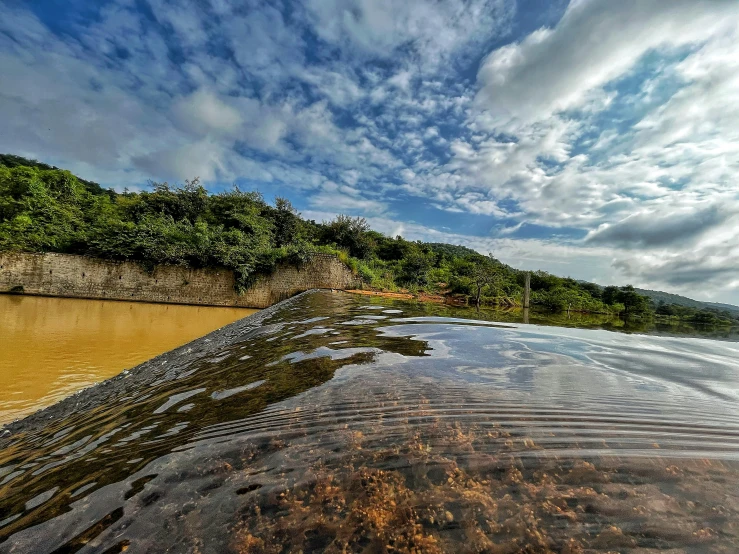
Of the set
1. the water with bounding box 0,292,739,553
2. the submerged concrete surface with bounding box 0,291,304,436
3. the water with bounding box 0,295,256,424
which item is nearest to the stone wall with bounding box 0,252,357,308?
the water with bounding box 0,295,256,424

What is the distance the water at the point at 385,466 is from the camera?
2.21 ft

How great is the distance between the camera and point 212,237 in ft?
49.8

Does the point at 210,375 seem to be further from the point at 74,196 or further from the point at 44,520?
the point at 74,196

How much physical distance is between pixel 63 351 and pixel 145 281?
35.6 feet

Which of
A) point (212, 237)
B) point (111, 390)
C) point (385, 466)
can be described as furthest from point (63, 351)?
point (212, 237)

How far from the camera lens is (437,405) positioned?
1334 mm

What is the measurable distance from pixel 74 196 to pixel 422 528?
25.4m

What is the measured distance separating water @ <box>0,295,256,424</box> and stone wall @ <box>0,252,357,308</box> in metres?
5.81

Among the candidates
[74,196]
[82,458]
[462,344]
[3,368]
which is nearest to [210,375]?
[82,458]

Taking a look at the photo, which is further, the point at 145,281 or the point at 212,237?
the point at 212,237

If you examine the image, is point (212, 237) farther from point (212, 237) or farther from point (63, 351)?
point (63, 351)

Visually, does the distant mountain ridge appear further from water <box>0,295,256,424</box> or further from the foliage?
water <box>0,295,256,424</box>

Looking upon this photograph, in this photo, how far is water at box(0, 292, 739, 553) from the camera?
0.67 m

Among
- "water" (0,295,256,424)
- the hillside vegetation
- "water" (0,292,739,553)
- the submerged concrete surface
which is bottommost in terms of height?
"water" (0,295,256,424)
